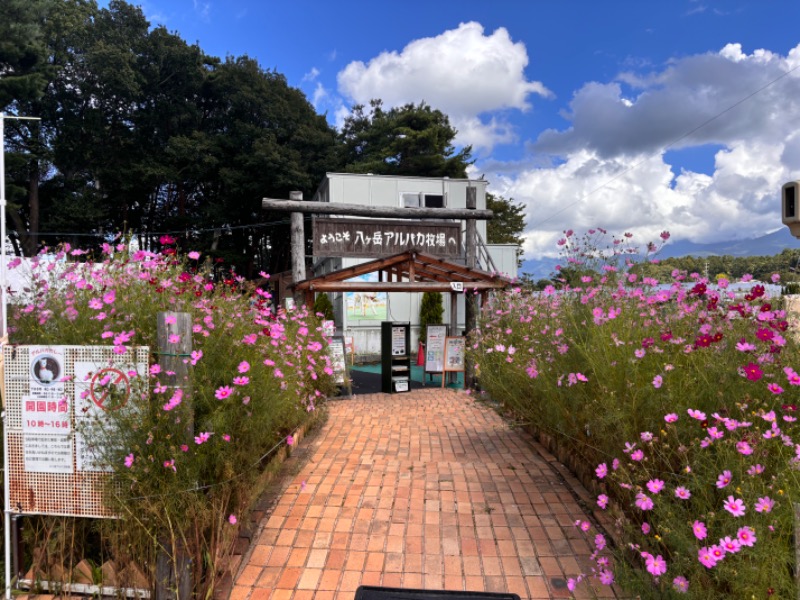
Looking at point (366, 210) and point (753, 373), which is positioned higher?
point (366, 210)

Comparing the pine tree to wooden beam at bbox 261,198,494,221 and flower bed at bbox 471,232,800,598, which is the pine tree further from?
flower bed at bbox 471,232,800,598

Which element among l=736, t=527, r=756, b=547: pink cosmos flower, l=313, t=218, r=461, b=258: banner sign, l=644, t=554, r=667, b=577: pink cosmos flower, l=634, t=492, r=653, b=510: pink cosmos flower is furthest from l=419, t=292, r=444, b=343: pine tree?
l=736, t=527, r=756, b=547: pink cosmos flower

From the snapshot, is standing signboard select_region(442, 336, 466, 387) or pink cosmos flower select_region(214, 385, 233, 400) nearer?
pink cosmos flower select_region(214, 385, 233, 400)

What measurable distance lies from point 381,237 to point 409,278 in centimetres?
89

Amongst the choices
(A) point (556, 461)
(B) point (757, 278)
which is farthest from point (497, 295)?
(B) point (757, 278)

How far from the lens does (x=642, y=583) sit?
213 centimetres

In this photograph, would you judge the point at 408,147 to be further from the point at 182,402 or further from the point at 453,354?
the point at 182,402

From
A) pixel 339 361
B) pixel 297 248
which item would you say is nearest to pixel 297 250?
pixel 297 248

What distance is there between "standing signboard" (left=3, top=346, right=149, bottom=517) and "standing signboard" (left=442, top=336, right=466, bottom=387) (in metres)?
7.98

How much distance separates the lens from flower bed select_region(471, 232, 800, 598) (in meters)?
1.90

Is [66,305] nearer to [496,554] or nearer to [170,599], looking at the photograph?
[170,599]

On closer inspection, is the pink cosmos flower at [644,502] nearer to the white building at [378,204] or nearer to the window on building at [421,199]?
the white building at [378,204]

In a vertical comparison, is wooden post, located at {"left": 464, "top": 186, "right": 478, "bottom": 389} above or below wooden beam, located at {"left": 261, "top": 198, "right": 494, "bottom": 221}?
below

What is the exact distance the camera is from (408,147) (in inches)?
989
